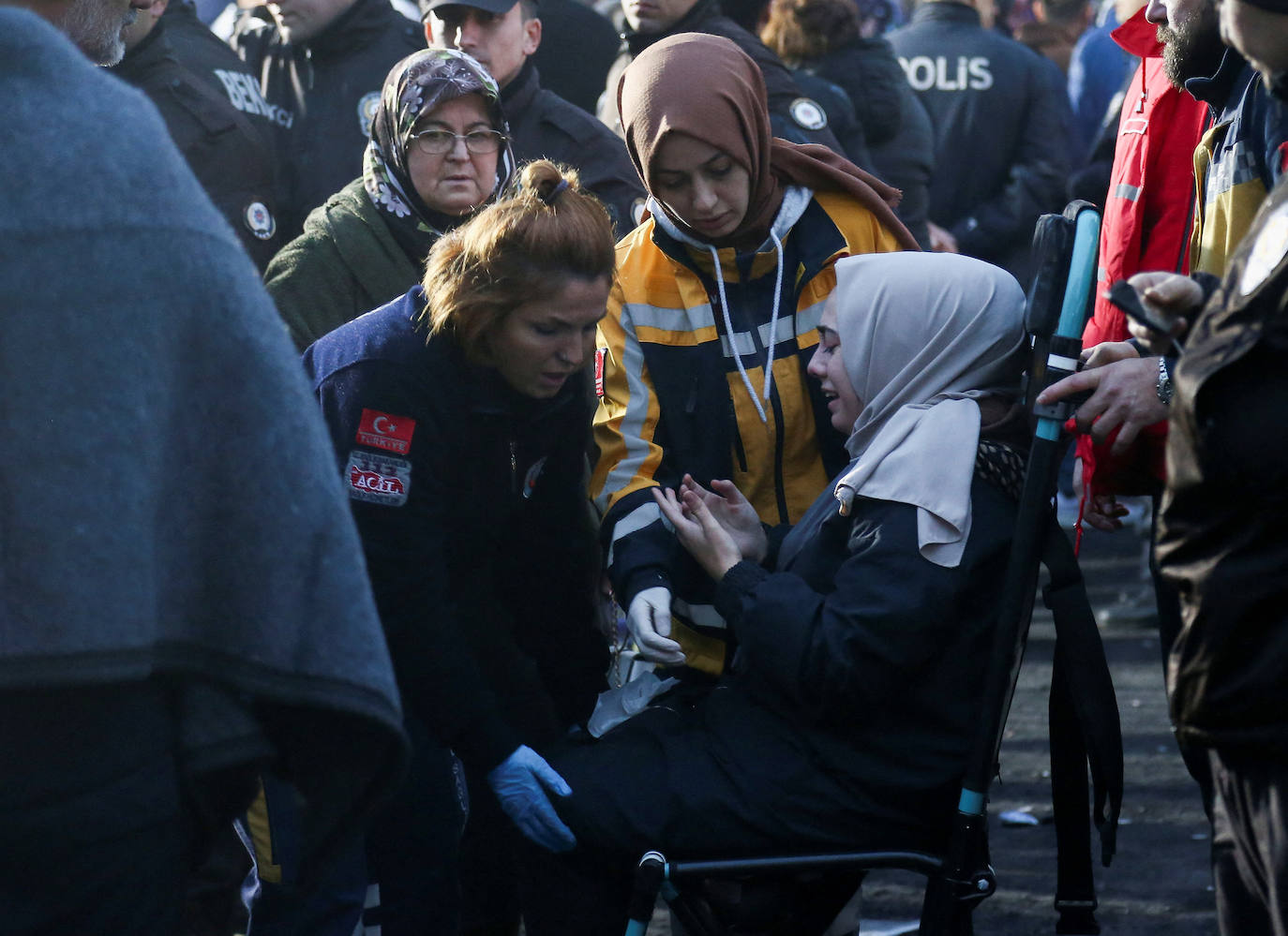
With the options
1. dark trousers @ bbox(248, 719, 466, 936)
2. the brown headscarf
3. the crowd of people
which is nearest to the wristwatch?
the crowd of people

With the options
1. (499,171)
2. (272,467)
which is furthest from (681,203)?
(272,467)

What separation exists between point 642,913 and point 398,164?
1.85 m

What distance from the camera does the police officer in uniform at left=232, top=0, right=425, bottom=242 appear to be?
4293 millimetres

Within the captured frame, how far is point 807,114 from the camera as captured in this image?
4176 millimetres

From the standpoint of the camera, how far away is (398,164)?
3.41m

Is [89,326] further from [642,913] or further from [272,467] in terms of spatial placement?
[642,913]

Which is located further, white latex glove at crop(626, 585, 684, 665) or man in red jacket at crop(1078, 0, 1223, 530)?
man in red jacket at crop(1078, 0, 1223, 530)

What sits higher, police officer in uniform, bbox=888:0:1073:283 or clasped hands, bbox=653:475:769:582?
clasped hands, bbox=653:475:769:582

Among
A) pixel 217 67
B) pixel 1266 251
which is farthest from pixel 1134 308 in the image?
pixel 217 67

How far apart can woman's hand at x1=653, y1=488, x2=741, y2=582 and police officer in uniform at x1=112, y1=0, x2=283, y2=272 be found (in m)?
1.78

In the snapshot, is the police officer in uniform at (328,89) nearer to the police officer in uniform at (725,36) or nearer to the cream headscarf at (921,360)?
the police officer in uniform at (725,36)

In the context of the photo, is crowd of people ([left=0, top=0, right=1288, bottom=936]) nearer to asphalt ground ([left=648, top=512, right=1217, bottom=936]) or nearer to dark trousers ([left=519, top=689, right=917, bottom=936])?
dark trousers ([left=519, top=689, right=917, bottom=936])

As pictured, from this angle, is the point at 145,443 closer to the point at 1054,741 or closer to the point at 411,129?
the point at 1054,741

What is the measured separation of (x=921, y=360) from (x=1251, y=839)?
103cm
